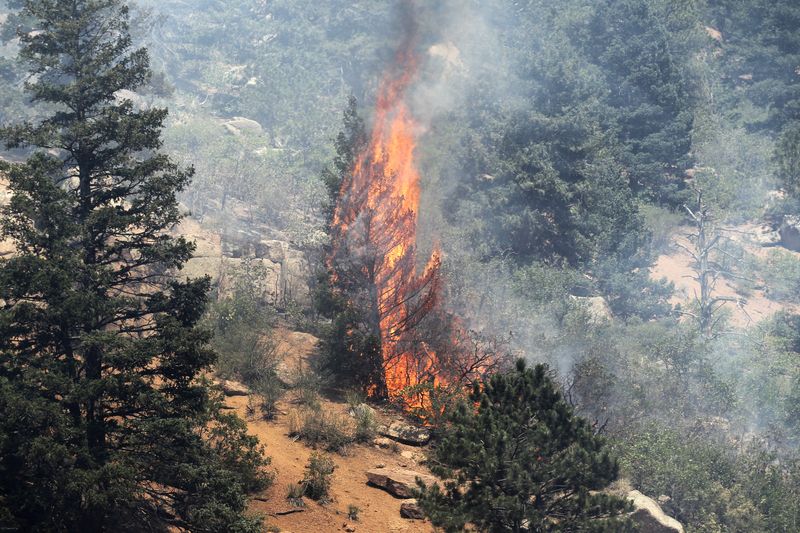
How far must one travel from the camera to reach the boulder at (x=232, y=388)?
105 feet

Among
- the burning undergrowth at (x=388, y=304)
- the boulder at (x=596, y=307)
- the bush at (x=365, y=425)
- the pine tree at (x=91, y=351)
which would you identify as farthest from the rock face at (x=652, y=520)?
the boulder at (x=596, y=307)

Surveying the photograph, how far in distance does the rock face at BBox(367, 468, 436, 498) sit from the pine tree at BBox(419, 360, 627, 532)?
559 centimetres

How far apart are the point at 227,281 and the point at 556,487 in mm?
24999

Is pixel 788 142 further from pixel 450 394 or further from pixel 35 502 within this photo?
pixel 35 502

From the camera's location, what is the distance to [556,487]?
20.9 metres

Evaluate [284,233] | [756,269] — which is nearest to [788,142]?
[756,269]

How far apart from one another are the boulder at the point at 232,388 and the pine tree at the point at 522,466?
12770 mm

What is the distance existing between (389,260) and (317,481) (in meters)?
13.9

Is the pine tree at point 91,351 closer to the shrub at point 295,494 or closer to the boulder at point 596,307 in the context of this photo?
the shrub at point 295,494

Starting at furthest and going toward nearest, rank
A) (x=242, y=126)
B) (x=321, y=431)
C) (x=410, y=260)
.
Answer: (x=242, y=126) < (x=410, y=260) < (x=321, y=431)

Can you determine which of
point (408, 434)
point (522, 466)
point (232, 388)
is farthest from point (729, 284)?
point (522, 466)

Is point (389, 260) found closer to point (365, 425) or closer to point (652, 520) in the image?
point (365, 425)

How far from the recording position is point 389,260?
37594mm

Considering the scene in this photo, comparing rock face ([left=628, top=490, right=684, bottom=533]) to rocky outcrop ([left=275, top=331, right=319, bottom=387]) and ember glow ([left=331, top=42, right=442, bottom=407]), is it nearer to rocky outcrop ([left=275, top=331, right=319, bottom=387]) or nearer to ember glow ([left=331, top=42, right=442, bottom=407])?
ember glow ([left=331, top=42, right=442, bottom=407])
